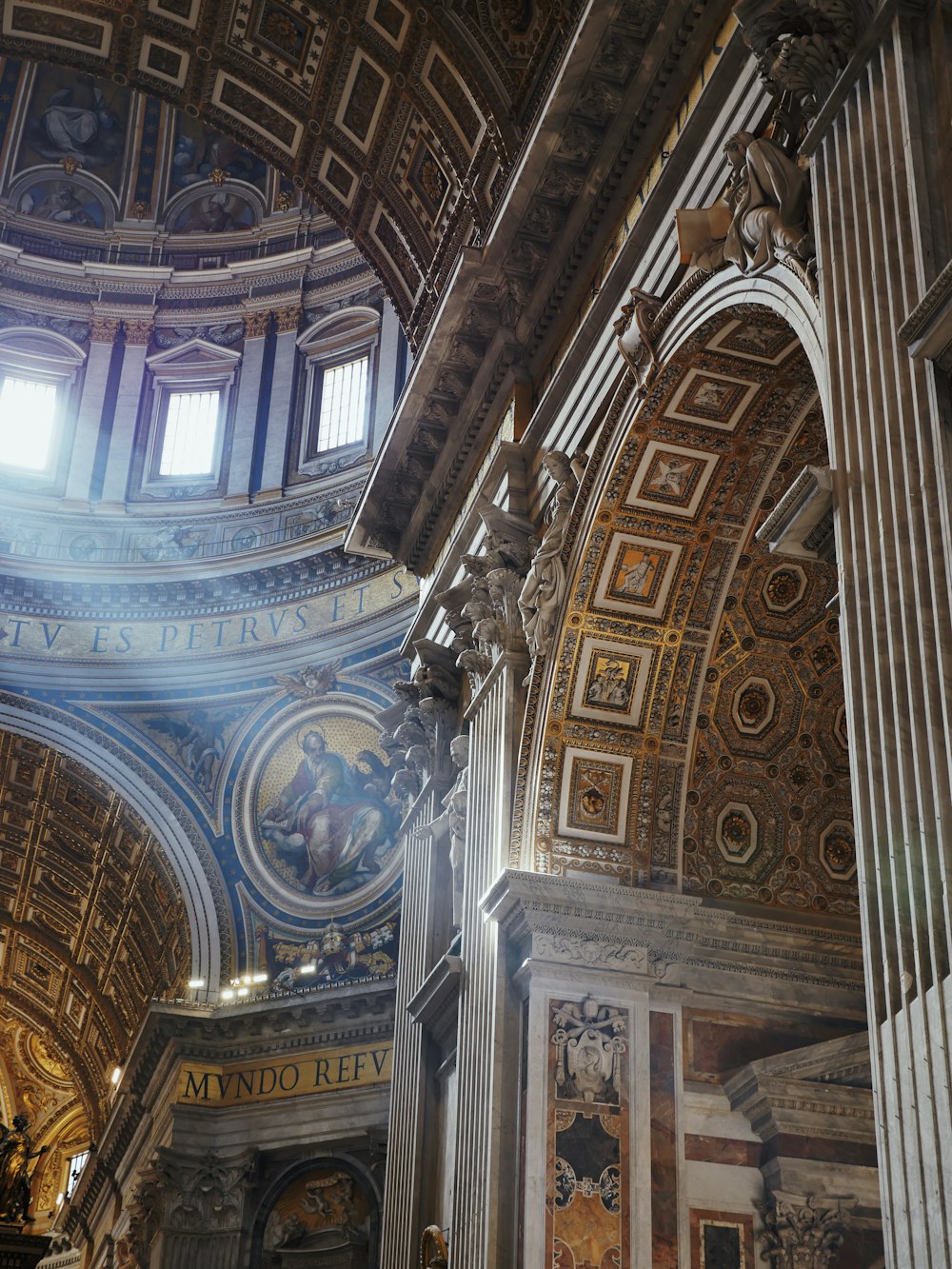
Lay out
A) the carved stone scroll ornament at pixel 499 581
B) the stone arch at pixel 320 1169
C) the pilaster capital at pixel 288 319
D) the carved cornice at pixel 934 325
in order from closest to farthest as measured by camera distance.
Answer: the carved cornice at pixel 934 325 < the carved stone scroll ornament at pixel 499 581 < the stone arch at pixel 320 1169 < the pilaster capital at pixel 288 319

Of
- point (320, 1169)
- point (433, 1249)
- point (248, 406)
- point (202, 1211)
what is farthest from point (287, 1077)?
point (248, 406)

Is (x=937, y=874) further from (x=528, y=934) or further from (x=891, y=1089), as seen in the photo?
(x=528, y=934)

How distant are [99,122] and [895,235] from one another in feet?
68.2

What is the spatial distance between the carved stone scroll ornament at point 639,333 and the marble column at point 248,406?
1358cm

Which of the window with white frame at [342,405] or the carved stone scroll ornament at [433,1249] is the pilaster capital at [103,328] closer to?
the window with white frame at [342,405]

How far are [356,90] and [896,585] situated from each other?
A: 32.8 ft

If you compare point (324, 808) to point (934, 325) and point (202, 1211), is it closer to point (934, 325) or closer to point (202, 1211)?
point (202, 1211)

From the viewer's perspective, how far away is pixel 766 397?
9.48m

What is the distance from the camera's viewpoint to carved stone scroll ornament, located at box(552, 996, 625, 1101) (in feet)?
31.1

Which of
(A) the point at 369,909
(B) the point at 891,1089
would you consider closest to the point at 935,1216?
(B) the point at 891,1089

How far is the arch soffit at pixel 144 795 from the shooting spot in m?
21.4

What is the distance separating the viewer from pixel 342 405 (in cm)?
2295

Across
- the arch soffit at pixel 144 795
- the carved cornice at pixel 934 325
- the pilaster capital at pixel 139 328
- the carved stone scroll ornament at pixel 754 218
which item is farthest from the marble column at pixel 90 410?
the carved cornice at pixel 934 325

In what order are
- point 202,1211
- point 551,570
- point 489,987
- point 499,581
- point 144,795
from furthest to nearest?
point 144,795 < point 202,1211 < point 499,581 < point 551,570 < point 489,987
